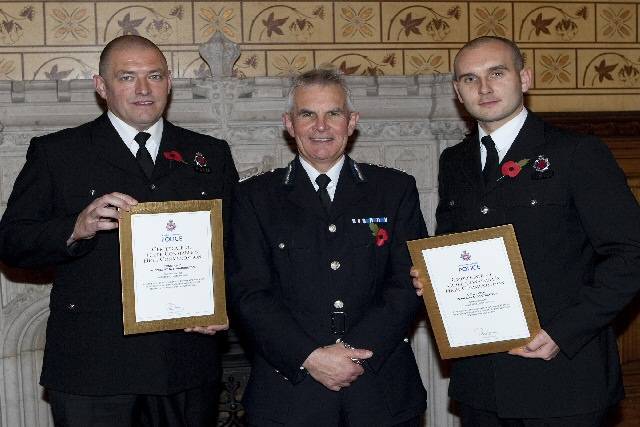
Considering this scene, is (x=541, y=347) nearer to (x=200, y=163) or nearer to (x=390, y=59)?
(x=200, y=163)

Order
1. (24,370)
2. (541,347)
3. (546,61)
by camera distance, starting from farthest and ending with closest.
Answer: (546,61)
(24,370)
(541,347)

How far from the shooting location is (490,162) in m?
2.02

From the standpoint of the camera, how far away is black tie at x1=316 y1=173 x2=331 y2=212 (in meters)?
2.06

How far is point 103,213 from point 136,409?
56 cm

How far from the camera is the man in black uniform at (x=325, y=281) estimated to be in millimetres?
1944

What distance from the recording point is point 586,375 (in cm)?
190

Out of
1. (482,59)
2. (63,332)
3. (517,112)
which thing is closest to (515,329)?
(517,112)

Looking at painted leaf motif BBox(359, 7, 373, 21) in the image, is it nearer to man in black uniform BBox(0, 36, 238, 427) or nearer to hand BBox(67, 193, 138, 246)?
man in black uniform BBox(0, 36, 238, 427)

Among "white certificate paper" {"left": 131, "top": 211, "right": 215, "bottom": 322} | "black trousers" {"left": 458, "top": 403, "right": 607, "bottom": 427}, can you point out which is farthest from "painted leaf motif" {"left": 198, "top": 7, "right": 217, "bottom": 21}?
"black trousers" {"left": 458, "top": 403, "right": 607, "bottom": 427}

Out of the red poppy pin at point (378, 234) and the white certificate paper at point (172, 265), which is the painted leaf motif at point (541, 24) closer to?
the red poppy pin at point (378, 234)

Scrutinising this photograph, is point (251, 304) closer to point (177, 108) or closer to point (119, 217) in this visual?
point (119, 217)

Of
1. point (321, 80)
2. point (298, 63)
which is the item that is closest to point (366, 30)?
point (298, 63)

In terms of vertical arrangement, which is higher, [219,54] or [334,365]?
[219,54]

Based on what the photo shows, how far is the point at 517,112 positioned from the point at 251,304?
845mm
